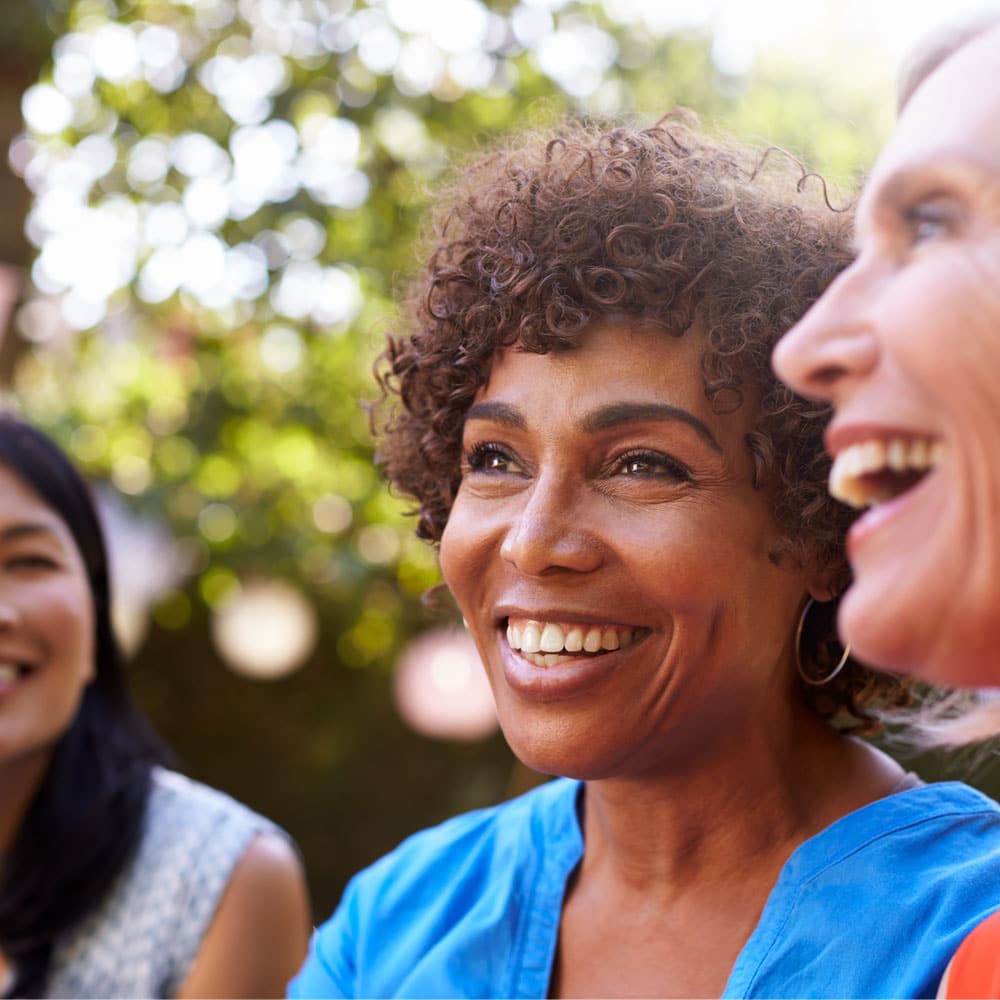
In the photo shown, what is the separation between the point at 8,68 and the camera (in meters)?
4.73

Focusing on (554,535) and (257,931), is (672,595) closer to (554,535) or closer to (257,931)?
(554,535)

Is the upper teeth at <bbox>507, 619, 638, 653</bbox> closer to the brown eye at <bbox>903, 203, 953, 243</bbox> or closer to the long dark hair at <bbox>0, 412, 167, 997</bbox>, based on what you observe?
the brown eye at <bbox>903, 203, 953, 243</bbox>

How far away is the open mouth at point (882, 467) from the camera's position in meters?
1.08

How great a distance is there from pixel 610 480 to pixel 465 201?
0.57m

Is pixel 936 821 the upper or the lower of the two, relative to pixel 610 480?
lower

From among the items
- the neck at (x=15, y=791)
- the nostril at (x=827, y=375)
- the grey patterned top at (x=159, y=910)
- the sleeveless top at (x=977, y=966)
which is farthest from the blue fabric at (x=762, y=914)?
the neck at (x=15, y=791)

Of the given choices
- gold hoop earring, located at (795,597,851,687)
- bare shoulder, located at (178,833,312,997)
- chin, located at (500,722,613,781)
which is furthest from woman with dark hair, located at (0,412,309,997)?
gold hoop earring, located at (795,597,851,687)

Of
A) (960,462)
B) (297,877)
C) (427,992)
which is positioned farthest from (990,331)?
(297,877)

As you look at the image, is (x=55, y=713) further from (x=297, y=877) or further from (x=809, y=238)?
(x=809, y=238)

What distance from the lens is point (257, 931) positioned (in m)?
2.85

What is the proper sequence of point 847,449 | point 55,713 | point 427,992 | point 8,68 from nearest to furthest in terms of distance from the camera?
1. point 847,449
2. point 427,992
3. point 55,713
4. point 8,68

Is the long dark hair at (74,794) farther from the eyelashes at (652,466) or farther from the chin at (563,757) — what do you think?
the eyelashes at (652,466)

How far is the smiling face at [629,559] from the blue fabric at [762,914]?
0.85ft

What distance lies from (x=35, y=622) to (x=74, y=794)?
47 cm
